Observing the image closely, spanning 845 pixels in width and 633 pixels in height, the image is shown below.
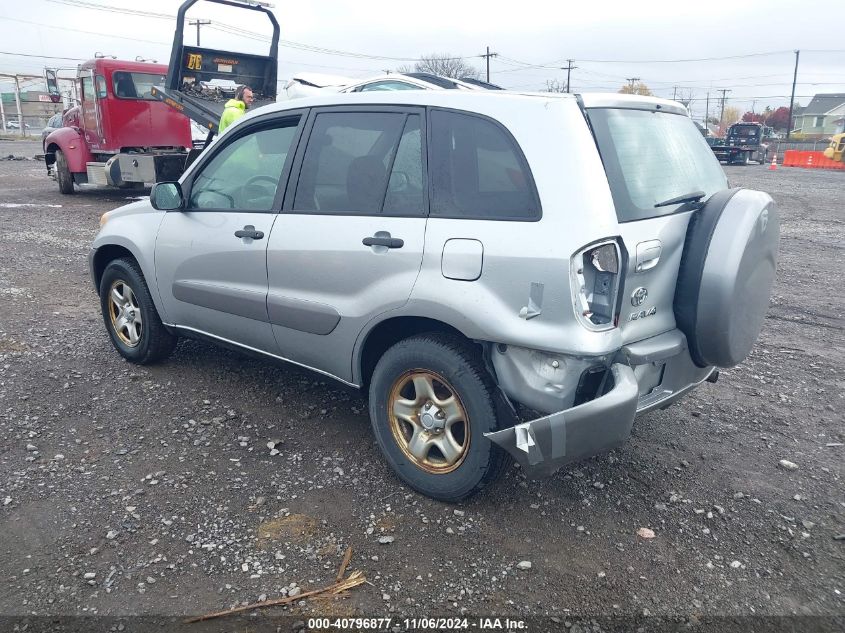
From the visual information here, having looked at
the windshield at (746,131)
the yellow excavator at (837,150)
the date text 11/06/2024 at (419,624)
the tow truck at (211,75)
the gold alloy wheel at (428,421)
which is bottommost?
the date text 11/06/2024 at (419,624)

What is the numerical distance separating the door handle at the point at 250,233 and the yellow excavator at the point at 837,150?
38482 mm

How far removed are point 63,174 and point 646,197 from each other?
15.2 m

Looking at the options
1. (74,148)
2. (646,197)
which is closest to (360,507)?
(646,197)

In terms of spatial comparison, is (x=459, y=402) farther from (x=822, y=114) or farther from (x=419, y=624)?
(x=822, y=114)

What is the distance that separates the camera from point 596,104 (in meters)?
3.11

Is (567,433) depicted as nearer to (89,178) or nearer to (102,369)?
(102,369)

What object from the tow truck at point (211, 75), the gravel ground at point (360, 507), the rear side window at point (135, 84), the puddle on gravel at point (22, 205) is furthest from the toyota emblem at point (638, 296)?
the puddle on gravel at point (22, 205)

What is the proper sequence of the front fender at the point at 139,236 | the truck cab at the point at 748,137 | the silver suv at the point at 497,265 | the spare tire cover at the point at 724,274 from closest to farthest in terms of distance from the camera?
the silver suv at the point at 497,265 < the spare tire cover at the point at 724,274 < the front fender at the point at 139,236 < the truck cab at the point at 748,137

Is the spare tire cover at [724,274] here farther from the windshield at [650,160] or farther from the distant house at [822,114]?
the distant house at [822,114]

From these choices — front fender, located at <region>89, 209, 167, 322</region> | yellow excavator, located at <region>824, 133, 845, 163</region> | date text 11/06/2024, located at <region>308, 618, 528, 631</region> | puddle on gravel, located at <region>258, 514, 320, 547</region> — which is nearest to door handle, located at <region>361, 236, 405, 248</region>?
puddle on gravel, located at <region>258, 514, 320, 547</region>

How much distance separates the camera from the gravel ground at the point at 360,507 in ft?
9.04

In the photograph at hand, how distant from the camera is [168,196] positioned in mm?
4352

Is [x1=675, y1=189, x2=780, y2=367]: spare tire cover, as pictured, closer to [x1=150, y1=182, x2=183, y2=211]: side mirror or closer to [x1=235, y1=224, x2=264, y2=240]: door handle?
[x1=235, y1=224, x2=264, y2=240]: door handle

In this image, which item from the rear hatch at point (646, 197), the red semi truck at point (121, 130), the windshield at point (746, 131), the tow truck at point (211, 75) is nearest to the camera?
the rear hatch at point (646, 197)
